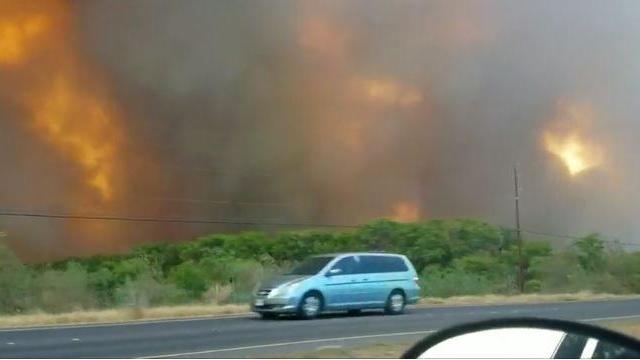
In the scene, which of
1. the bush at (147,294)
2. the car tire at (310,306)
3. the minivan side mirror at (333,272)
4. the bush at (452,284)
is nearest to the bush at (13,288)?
the bush at (147,294)

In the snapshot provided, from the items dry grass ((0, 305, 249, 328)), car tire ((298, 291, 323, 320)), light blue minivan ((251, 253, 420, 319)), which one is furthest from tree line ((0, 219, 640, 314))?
car tire ((298, 291, 323, 320))

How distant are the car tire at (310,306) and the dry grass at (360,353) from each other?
5519 millimetres

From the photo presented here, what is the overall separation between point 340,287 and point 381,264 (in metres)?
1.28

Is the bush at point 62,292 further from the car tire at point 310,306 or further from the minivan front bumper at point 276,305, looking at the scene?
the car tire at point 310,306

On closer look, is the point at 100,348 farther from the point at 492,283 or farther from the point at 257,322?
the point at 492,283

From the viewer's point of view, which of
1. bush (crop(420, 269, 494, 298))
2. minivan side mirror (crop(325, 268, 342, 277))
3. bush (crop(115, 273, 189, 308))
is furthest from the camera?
bush (crop(420, 269, 494, 298))

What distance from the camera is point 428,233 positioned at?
35656mm

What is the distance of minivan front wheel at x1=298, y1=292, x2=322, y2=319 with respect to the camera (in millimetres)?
16234

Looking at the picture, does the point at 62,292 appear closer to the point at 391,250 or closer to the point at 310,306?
the point at 310,306

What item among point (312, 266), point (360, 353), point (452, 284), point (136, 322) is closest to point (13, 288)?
point (136, 322)

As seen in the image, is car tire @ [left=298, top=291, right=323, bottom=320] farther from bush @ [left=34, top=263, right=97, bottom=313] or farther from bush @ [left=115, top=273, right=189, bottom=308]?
bush @ [left=34, top=263, right=97, bottom=313]

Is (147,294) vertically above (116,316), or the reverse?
(147,294)

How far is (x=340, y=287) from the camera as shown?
16766 mm

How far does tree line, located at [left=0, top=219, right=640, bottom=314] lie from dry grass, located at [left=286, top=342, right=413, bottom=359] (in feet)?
46.2
